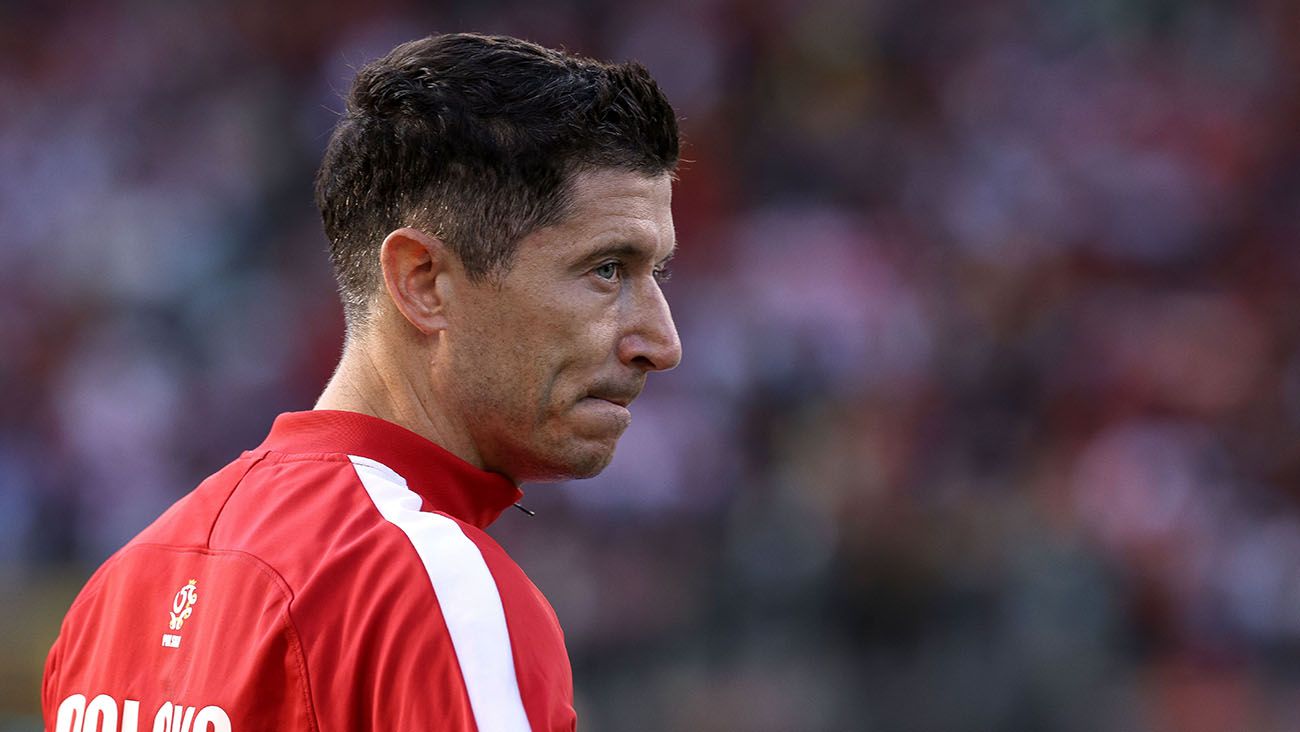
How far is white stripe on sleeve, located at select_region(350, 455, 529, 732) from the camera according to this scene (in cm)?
139

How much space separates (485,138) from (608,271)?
0.20m

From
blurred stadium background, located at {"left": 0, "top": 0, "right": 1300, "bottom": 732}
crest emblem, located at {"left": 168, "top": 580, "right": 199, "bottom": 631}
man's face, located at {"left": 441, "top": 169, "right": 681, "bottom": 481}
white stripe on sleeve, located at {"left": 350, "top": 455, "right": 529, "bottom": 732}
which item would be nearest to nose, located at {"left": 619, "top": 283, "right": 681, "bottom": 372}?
→ man's face, located at {"left": 441, "top": 169, "right": 681, "bottom": 481}

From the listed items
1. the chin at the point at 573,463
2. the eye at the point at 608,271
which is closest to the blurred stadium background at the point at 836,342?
the chin at the point at 573,463

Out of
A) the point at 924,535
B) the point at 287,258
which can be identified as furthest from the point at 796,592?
the point at 287,258

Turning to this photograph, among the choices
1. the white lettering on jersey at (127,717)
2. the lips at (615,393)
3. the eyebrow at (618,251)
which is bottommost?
the white lettering on jersey at (127,717)

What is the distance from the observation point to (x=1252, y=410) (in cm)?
821

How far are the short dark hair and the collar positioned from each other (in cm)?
18

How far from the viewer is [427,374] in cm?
175

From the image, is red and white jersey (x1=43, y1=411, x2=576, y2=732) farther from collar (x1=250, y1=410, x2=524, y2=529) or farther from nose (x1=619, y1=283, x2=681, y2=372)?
nose (x1=619, y1=283, x2=681, y2=372)

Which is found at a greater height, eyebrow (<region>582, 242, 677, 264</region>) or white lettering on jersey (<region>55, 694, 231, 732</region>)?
eyebrow (<region>582, 242, 677, 264</region>)

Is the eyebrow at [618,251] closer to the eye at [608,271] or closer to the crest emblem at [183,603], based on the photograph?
the eye at [608,271]

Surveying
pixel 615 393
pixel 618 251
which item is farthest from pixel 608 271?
pixel 615 393

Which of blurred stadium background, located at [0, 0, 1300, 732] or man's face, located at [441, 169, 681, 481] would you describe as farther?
blurred stadium background, located at [0, 0, 1300, 732]

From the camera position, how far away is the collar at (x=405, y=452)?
5.52 ft
